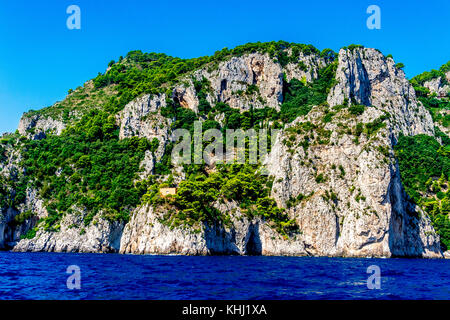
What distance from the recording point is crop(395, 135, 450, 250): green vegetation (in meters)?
83.9

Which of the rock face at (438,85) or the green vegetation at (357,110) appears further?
the rock face at (438,85)

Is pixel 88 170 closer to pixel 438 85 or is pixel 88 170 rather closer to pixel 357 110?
pixel 357 110

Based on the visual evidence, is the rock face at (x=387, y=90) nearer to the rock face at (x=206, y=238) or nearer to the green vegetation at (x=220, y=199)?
the green vegetation at (x=220, y=199)

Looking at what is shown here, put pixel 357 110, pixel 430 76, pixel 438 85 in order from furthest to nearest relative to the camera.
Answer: pixel 430 76, pixel 438 85, pixel 357 110

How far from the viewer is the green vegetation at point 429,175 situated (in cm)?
8392

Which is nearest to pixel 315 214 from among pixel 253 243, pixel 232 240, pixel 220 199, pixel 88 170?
pixel 253 243

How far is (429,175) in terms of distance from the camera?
94.4 m

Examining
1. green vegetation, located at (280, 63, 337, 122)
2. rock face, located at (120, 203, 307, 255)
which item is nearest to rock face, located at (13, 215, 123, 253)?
rock face, located at (120, 203, 307, 255)

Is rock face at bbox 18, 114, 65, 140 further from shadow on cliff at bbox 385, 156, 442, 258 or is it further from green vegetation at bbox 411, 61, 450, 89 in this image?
green vegetation at bbox 411, 61, 450, 89

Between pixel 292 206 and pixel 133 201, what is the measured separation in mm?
30566

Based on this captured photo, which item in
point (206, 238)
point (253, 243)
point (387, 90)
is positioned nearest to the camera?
point (206, 238)

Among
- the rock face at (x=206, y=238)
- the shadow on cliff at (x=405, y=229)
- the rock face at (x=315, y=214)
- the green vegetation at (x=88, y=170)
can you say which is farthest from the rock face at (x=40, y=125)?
the shadow on cliff at (x=405, y=229)

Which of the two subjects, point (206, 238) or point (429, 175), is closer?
point (206, 238)

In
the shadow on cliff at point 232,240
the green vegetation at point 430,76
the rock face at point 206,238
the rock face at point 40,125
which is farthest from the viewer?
the green vegetation at point 430,76
